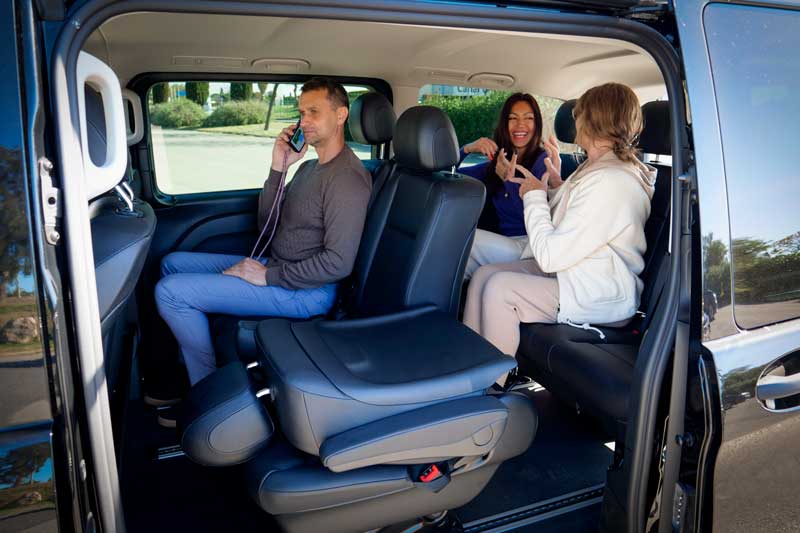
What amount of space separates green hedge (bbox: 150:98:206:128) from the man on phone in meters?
0.76

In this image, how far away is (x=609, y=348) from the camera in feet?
7.64

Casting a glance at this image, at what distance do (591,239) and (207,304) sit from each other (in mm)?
1529

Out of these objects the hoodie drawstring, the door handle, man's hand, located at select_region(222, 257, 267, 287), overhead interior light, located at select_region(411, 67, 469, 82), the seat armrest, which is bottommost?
the seat armrest

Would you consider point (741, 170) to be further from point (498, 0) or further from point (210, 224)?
point (210, 224)

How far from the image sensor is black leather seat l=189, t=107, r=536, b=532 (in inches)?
64.3

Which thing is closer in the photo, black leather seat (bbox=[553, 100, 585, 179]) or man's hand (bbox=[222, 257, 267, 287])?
man's hand (bbox=[222, 257, 267, 287])

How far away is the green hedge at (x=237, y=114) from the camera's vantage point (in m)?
3.39

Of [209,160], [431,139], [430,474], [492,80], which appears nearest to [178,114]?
[209,160]

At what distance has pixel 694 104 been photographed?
1481 millimetres

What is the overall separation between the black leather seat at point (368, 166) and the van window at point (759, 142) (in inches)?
59.9

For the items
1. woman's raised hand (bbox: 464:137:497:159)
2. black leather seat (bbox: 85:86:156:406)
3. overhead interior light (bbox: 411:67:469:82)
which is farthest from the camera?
woman's raised hand (bbox: 464:137:497:159)

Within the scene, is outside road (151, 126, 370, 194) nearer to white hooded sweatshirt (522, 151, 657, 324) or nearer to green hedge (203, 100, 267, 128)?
green hedge (203, 100, 267, 128)

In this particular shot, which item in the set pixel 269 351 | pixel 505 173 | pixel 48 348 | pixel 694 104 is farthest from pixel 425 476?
pixel 505 173

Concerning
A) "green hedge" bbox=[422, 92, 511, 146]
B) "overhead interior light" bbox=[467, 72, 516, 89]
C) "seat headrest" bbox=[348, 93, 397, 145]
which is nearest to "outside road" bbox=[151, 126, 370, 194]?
"seat headrest" bbox=[348, 93, 397, 145]
